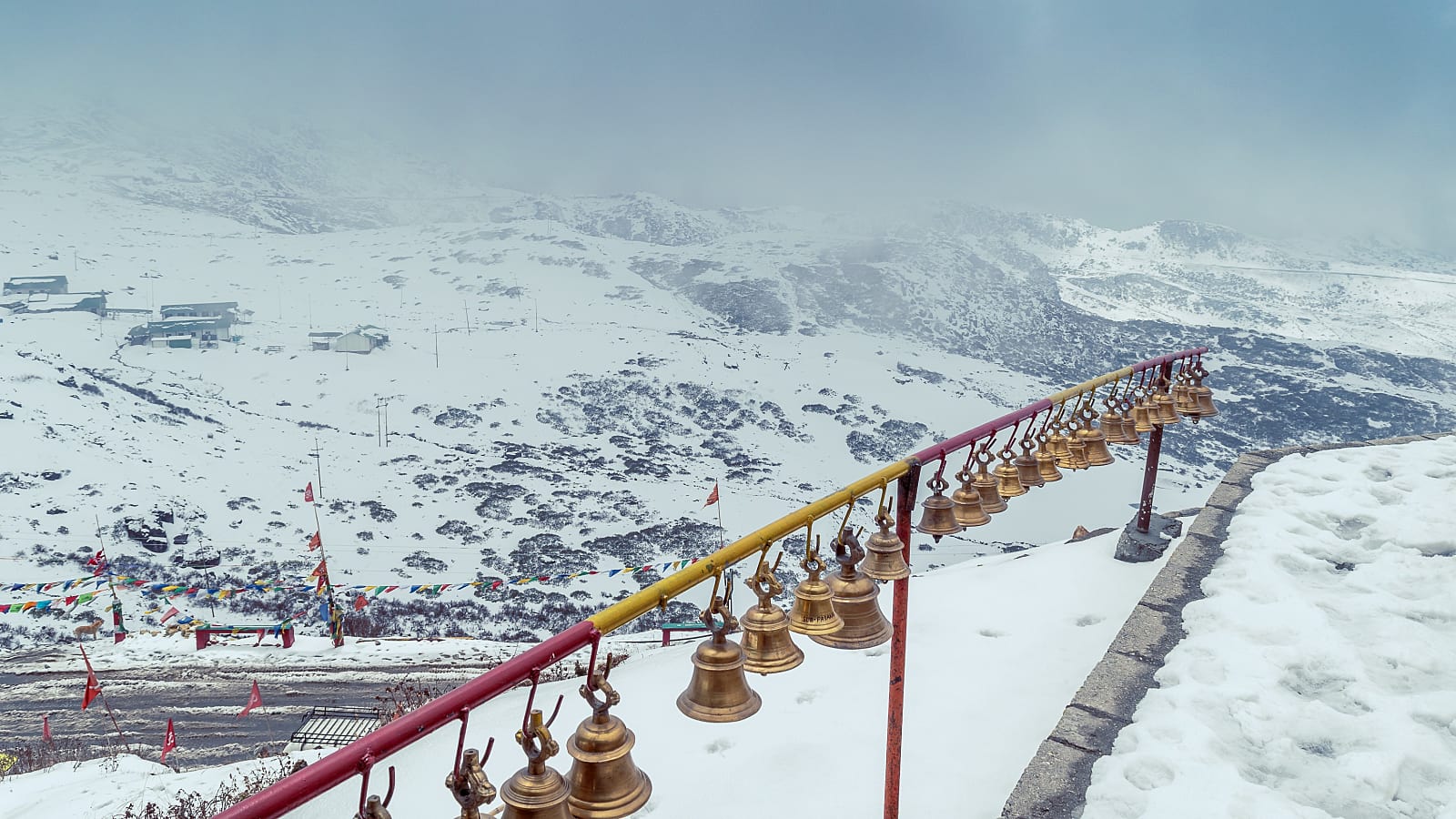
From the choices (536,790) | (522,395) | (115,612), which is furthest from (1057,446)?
(522,395)

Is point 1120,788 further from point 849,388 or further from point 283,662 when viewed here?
point 849,388

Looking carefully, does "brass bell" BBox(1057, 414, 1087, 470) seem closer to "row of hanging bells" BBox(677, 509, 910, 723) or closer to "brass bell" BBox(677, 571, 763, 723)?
"row of hanging bells" BBox(677, 509, 910, 723)

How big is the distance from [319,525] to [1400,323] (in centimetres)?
24498

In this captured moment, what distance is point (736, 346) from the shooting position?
85.1 metres

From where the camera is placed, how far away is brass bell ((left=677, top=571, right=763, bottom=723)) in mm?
3117

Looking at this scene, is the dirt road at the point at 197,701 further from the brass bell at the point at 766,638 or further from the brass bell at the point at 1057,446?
the brass bell at the point at 766,638

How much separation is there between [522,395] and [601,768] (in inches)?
2472

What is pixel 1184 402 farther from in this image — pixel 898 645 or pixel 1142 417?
pixel 898 645

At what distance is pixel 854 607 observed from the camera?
12.6 ft

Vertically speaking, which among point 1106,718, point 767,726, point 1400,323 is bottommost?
point 1400,323

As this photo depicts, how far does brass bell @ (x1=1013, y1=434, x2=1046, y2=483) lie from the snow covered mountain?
24.8 meters

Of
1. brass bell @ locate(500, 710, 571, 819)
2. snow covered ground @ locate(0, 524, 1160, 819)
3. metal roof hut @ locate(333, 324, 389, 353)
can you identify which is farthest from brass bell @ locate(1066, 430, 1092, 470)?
metal roof hut @ locate(333, 324, 389, 353)

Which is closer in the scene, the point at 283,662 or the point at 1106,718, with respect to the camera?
the point at 1106,718

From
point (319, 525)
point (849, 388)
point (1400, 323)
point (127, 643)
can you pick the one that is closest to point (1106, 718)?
point (127, 643)
